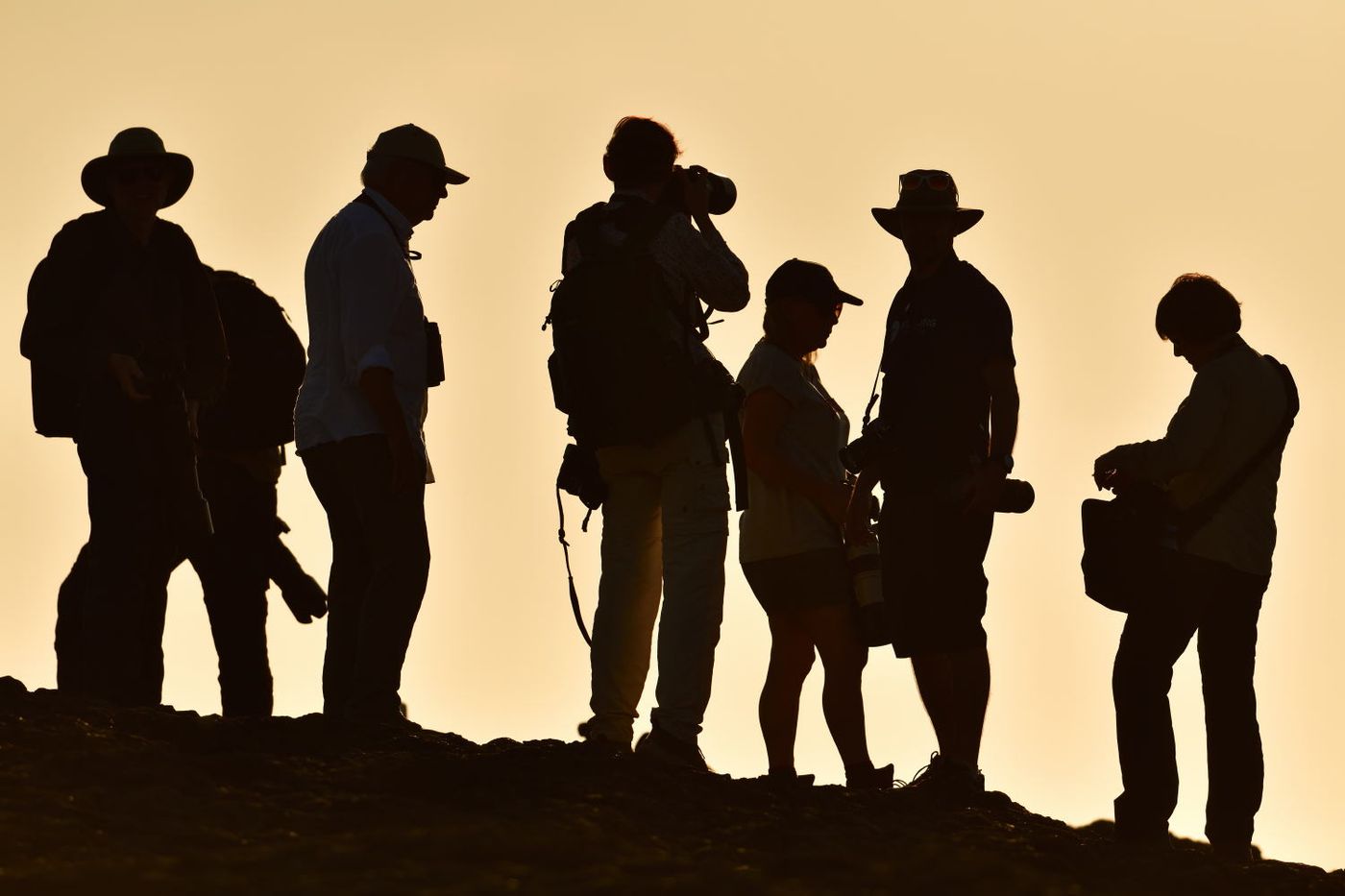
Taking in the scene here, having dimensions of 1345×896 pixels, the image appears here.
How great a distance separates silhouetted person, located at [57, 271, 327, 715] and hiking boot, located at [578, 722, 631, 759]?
2171 millimetres

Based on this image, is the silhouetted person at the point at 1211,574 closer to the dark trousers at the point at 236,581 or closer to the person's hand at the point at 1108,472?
the person's hand at the point at 1108,472

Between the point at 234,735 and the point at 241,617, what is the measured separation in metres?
2.08

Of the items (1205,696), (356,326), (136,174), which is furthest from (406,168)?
(1205,696)

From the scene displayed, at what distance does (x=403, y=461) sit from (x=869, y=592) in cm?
195

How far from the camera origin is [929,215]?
9062mm

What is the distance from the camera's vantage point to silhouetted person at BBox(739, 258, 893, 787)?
8.98m

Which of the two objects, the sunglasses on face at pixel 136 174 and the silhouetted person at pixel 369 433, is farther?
the sunglasses on face at pixel 136 174

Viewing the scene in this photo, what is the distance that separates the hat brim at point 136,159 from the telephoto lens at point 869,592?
3.20 meters

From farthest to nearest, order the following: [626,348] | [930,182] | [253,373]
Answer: [253,373] < [930,182] < [626,348]

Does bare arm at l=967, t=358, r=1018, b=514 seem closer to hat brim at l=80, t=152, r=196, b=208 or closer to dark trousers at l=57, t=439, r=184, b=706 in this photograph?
dark trousers at l=57, t=439, r=184, b=706

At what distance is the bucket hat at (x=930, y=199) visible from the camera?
9070mm

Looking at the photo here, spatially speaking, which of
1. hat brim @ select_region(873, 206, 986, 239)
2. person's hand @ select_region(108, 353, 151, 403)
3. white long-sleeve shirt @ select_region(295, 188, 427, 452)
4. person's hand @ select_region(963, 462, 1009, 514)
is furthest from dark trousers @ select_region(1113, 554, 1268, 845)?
person's hand @ select_region(108, 353, 151, 403)

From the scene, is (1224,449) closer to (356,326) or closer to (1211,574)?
(1211,574)

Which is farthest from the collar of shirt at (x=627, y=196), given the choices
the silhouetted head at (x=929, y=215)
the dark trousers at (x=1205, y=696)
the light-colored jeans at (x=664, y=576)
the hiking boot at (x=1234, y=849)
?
the hiking boot at (x=1234, y=849)
